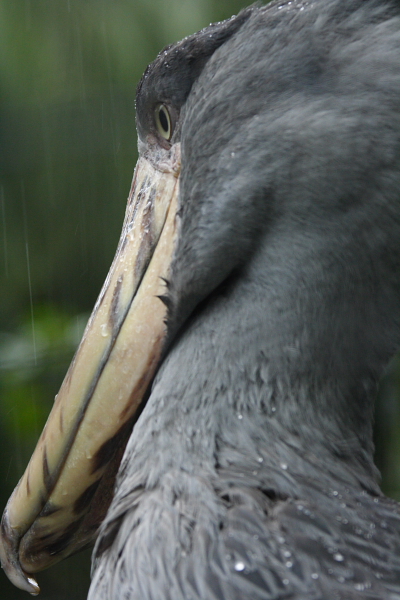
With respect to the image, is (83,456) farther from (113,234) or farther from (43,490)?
(113,234)

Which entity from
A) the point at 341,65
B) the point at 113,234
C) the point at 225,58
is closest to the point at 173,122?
the point at 225,58

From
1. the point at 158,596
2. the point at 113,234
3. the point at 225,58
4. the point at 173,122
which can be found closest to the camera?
the point at 158,596

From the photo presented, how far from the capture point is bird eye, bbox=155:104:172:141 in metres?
1.36

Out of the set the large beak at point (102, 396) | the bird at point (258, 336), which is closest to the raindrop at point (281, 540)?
the bird at point (258, 336)

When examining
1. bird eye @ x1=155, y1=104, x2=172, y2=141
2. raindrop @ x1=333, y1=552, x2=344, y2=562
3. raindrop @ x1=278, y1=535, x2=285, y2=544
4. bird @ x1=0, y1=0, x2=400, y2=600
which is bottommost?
raindrop @ x1=333, y1=552, x2=344, y2=562

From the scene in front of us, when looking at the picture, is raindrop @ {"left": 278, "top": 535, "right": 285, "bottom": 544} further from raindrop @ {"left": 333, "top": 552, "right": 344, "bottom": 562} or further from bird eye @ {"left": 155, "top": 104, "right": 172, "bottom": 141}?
bird eye @ {"left": 155, "top": 104, "right": 172, "bottom": 141}

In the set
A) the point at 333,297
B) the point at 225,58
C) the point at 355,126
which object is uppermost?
the point at 225,58

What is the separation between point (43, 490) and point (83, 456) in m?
0.09

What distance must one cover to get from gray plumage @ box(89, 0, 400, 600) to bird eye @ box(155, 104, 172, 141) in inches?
4.8

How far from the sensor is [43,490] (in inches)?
51.9

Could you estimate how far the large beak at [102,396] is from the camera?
128 cm

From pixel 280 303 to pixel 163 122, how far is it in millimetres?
425

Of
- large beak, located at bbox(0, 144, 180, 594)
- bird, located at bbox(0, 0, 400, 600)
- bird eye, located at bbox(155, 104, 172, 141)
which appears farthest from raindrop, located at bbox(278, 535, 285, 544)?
bird eye, located at bbox(155, 104, 172, 141)

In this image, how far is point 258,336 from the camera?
114cm
